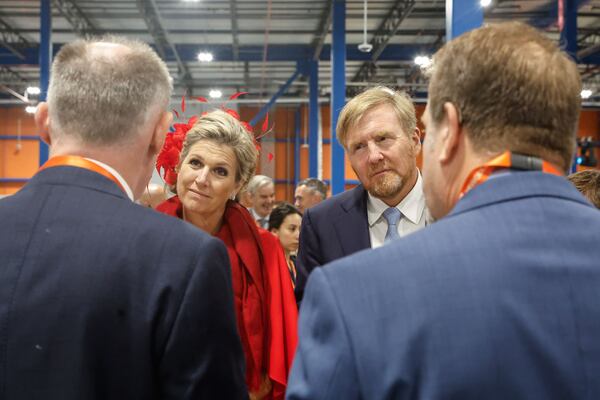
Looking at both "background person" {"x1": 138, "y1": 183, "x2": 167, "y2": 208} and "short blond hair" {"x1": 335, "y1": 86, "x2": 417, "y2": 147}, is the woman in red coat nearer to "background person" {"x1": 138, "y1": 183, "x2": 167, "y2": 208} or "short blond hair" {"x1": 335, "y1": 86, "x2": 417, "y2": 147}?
"short blond hair" {"x1": 335, "y1": 86, "x2": 417, "y2": 147}

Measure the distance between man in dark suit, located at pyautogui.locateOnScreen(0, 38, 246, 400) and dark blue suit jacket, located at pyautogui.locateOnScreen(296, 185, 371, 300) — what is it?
3.58ft

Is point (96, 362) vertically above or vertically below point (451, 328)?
below

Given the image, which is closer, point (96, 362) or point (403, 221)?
point (96, 362)

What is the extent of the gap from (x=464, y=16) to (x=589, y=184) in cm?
116

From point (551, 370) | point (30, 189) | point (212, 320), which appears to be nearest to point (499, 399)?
point (551, 370)

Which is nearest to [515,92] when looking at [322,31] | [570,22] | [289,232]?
[289,232]

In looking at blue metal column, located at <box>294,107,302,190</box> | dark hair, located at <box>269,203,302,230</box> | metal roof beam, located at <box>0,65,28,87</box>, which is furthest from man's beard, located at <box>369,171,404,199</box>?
metal roof beam, located at <box>0,65,28,87</box>

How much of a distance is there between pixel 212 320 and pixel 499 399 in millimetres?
599

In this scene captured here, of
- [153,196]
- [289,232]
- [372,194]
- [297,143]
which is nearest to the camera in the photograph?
[372,194]

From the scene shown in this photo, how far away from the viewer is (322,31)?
41.7 ft

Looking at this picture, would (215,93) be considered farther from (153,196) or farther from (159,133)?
(159,133)

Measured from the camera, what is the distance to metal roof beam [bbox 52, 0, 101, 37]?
11617 millimetres

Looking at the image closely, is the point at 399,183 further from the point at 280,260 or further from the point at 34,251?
the point at 34,251

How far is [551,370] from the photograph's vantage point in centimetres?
88
